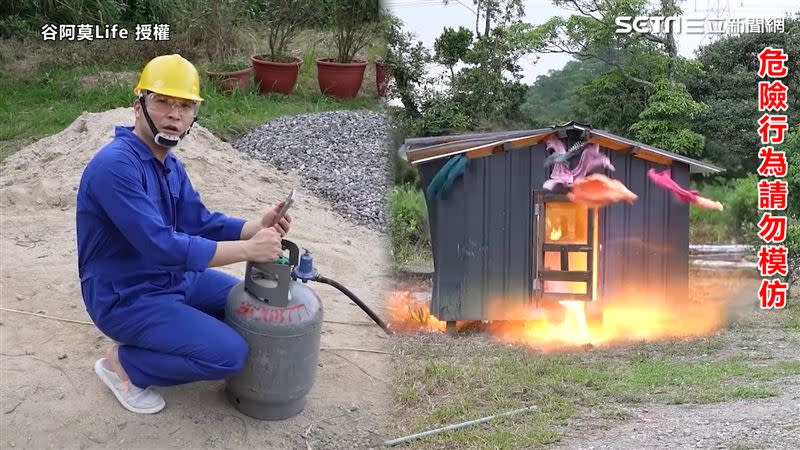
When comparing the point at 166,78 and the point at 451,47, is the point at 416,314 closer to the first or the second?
the point at 451,47

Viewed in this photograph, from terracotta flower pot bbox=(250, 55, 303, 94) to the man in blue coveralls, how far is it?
152 inches

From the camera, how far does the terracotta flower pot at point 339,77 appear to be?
5.71m

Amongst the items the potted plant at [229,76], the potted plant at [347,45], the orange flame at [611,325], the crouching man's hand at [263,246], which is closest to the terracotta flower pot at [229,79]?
the potted plant at [229,76]

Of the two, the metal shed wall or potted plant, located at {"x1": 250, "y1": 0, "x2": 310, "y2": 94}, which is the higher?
potted plant, located at {"x1": 250, "y1": 0, "x2": 310, "y2": 94}

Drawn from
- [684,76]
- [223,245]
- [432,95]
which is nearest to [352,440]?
[223,245]

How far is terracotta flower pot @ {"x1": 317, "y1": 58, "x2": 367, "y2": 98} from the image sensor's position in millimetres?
5707

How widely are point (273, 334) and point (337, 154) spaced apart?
2735 mm

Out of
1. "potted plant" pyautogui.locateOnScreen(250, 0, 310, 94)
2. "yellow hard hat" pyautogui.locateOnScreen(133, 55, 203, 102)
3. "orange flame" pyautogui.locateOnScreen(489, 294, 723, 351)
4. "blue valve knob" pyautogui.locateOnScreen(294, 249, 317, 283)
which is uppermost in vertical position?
"potted plant" pyautogui.locateOnScreen(250, 0, 310, 94)

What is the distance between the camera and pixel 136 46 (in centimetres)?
635

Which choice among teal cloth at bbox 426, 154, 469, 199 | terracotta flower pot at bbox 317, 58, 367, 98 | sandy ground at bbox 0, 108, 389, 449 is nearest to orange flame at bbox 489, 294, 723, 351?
teal cloth at bbox 426, 154, 469, 199

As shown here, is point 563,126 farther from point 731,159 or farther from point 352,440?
point 352,440

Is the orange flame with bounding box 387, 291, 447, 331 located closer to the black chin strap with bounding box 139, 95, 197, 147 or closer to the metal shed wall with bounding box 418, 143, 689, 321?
the metal shed wall with bounding box 418, 143, 689, 321

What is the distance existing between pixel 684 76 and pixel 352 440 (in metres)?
3.22

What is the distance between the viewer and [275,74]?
5988mm
